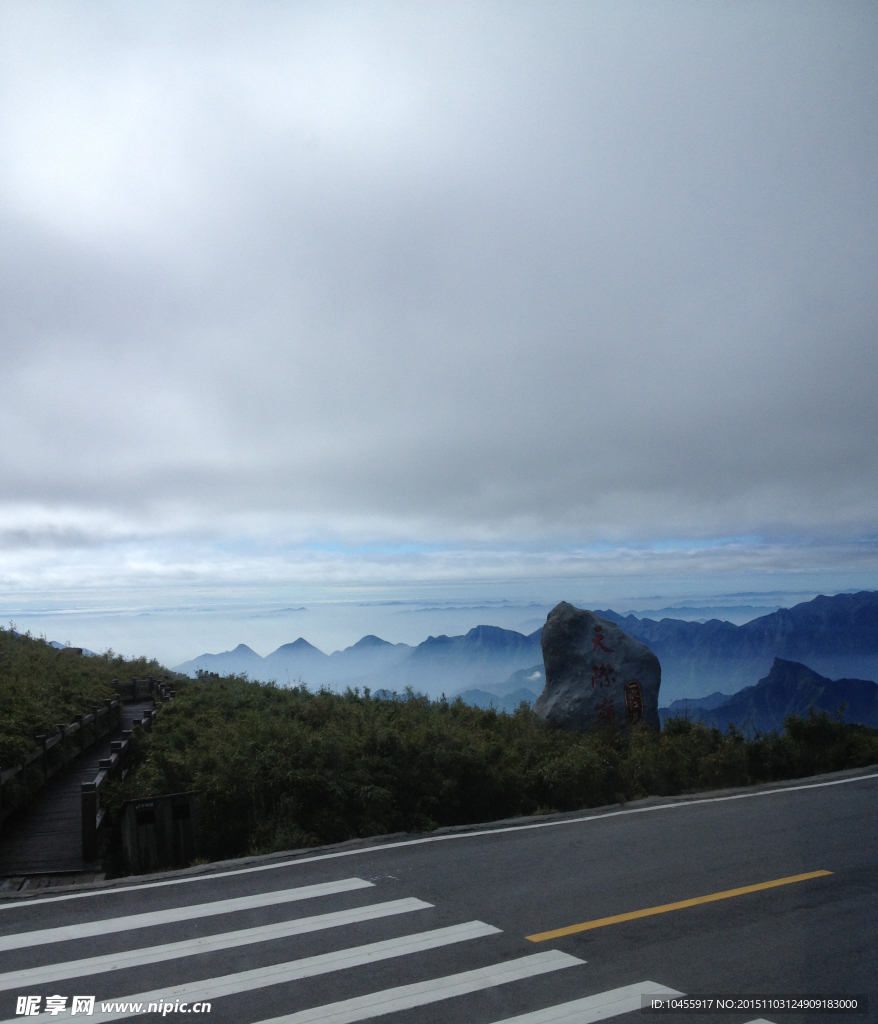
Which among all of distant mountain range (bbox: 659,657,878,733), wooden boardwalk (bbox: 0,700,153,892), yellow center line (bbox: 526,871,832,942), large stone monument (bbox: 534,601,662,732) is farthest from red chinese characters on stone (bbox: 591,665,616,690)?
distant mountain range (bbox: 659,657,878,733)

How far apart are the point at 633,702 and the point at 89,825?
14.2 m

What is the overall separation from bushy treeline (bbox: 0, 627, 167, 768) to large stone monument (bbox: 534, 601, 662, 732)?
39.2ft

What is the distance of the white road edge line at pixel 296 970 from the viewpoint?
5055mm

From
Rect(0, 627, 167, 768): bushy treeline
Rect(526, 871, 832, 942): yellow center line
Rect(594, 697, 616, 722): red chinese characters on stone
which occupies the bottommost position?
Rect(594, 697, 616, 722): red chinese characters on stone

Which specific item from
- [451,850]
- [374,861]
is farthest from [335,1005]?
[451,850]

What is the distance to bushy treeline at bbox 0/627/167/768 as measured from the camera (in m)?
11.2

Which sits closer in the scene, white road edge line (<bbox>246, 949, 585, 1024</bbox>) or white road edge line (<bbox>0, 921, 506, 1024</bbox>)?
white road edge line (<bbox>246, 949, 585, 1024</bbox>)

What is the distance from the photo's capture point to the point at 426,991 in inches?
204

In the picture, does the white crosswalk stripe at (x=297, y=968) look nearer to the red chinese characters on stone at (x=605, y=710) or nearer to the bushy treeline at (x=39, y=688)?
the bushy treeline at (x=39, y=688)

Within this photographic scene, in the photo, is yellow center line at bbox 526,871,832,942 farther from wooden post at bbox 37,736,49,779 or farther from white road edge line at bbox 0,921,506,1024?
wooden post at bbox 37,736,49,779

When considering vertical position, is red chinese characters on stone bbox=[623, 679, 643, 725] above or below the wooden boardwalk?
below

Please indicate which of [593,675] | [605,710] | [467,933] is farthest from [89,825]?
[593,675]

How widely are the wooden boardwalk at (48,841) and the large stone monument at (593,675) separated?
11626 mm

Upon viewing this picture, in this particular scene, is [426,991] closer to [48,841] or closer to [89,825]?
[89,825]
